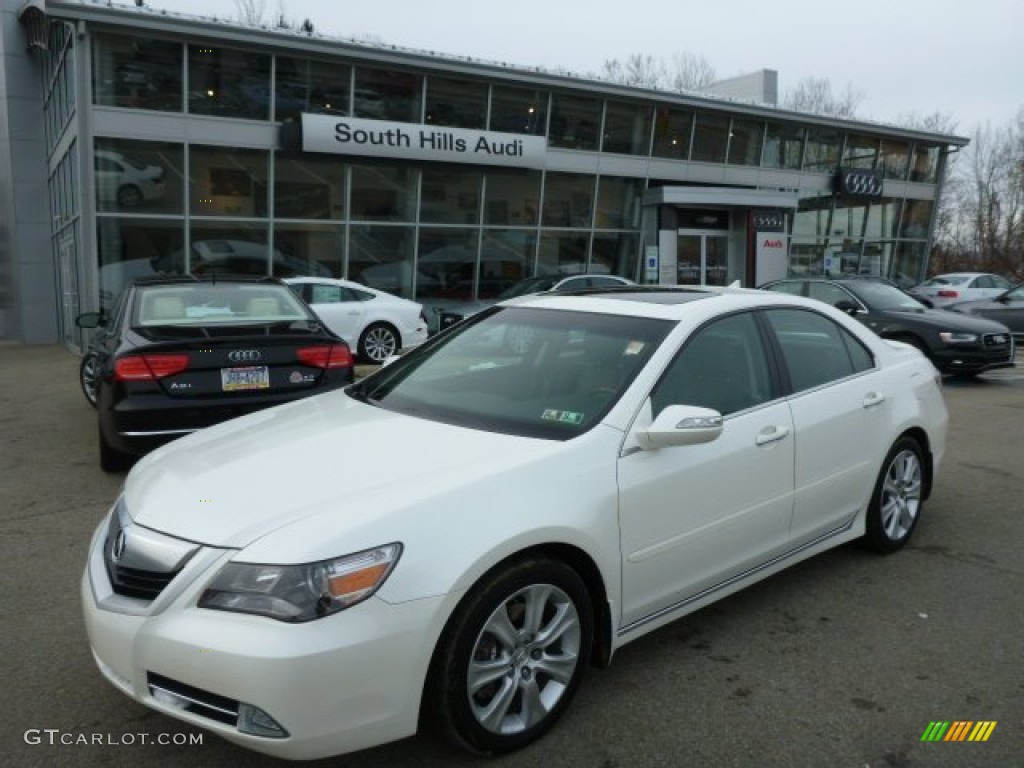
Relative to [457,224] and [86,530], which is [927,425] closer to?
[86,530]

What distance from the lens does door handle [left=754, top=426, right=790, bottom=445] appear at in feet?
12.0

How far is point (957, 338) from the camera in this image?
11250 mm

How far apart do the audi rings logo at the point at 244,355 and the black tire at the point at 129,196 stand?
11239 millimetres

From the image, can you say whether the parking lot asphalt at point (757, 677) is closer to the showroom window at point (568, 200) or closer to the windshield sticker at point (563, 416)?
the windshield sticker at point (563, 416)

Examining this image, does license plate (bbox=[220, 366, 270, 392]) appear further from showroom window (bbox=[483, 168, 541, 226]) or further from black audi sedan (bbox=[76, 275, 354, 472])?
showroom window (bbox=[483, 168, 541, 226])

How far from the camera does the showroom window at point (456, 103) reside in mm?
18500

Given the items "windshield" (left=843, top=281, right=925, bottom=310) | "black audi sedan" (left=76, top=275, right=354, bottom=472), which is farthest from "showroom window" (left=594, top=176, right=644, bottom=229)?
"black audi sedan" (left=76, top=275, right=354, bottom=472)

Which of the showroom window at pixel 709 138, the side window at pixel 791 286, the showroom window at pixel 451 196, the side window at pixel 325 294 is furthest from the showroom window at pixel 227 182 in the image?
the showroom window at pixel 709 138

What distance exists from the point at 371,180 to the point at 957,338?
467 inches

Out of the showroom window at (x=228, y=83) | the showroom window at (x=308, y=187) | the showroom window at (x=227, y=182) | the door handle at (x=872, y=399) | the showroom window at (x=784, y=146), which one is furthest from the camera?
the showroom window at (x=784, y=146)

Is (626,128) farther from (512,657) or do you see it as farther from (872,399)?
(512,657)

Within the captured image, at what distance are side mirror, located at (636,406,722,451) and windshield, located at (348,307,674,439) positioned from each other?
21cm

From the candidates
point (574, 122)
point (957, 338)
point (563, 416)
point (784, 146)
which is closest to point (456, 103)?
point (574, 122)

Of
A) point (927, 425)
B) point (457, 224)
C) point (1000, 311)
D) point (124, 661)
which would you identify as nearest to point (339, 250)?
point (457, 224)
